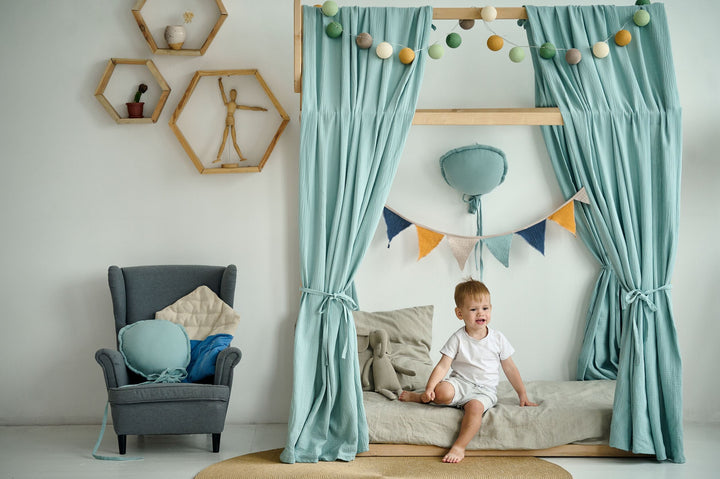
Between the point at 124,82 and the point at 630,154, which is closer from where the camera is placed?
the point at 630,154

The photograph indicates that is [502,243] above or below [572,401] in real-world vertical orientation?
above

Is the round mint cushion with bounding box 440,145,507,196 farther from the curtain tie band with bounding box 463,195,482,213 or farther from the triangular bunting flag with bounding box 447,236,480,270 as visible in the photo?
the triangular bunting flag with bounding box 447,236,480,270

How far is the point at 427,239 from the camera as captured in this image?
400cm

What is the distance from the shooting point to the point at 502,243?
4.04 meters

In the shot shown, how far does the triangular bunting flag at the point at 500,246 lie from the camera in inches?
159

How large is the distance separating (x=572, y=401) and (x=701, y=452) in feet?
2.18

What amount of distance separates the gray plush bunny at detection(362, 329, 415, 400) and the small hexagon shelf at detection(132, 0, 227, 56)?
1886 millimetres

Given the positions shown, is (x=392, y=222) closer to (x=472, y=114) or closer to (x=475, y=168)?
(x=475, y=168)

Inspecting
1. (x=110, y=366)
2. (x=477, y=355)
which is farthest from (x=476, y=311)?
(x=110, y=366)

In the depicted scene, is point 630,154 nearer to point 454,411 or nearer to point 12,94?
point 454,411

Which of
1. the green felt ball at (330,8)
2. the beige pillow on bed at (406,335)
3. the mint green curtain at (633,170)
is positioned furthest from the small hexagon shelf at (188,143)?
the mint green curtain at (633,170)

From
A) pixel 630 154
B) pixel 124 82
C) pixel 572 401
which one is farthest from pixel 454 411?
pixel 124 82

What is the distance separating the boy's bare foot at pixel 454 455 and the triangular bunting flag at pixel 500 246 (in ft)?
3.82

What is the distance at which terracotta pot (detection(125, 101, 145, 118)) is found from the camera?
411 cm
